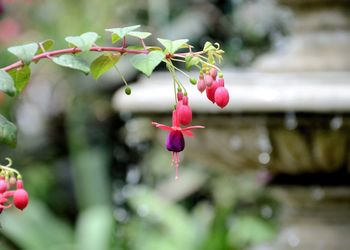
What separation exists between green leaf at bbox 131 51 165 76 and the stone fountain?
1.06 metres

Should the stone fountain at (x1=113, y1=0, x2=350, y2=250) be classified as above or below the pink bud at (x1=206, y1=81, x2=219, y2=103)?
below

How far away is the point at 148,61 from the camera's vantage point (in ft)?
2.27

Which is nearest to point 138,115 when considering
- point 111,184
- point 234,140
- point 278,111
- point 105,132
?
point 234,140

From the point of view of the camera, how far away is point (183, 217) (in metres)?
2.59

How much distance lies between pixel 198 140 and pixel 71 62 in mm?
1257

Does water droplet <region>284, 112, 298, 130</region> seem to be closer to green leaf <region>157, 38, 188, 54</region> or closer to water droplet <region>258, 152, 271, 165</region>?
water droplet <region>258, 152, 271, 165</region>

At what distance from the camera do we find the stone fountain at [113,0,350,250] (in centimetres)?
177

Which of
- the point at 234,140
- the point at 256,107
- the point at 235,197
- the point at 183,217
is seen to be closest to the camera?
the point at 256,107

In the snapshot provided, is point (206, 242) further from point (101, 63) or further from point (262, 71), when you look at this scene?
point (101, 63)

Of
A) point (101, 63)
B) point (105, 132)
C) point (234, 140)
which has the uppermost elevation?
point (101, 63)

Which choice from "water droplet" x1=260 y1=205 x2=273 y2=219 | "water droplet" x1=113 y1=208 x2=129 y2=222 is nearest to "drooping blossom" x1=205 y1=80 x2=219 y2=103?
"water droplet" x1=260 y1=205 x2=273 y2=219

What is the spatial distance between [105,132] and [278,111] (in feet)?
7.49

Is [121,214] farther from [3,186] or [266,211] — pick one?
[3,186]

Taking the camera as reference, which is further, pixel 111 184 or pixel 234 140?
pixel 111 184
